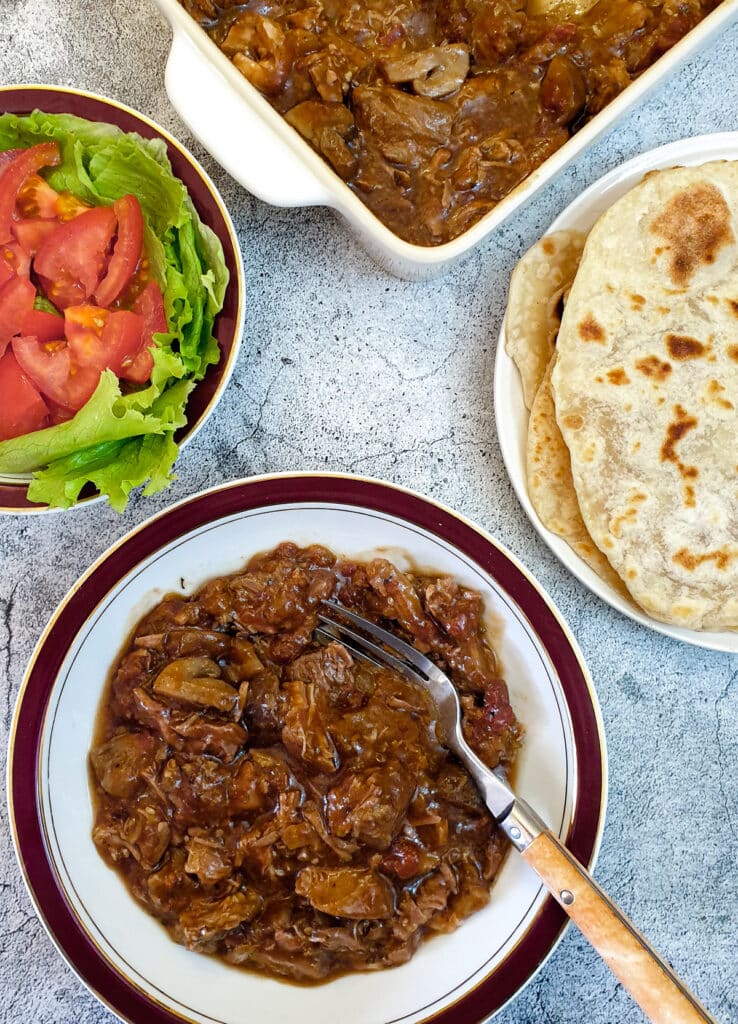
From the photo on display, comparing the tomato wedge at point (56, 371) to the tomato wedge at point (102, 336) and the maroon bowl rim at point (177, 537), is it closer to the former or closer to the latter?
the tomato wedge at point (102, 336)

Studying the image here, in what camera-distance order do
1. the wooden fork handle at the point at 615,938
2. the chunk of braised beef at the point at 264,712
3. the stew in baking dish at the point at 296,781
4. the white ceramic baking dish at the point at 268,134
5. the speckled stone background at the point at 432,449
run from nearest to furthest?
the wooden fork handle at the point at 615,938
the white ceramic baking dish at the point at 268,134
the stew in baking dish at the point at 296,781
the chunk of braised beef at the point at 264,712
the speckled stone background at the point at 432,449

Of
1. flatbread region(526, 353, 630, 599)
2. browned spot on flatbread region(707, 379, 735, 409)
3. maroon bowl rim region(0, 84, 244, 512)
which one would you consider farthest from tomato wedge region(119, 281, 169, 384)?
browned spot on flatbread region(707, 379, 735, 409)

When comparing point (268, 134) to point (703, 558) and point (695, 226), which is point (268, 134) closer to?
point (695, 226)

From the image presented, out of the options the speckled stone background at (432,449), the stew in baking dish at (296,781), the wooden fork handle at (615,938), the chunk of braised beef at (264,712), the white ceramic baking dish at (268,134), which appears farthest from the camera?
the speckled stone background at (432,449)

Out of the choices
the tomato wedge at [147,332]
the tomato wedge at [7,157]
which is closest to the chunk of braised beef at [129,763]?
the tomato wedge at [147,332]

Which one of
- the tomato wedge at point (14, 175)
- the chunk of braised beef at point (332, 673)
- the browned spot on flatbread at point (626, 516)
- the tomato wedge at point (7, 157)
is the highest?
→ the tomato wedge at point (7, 157)
